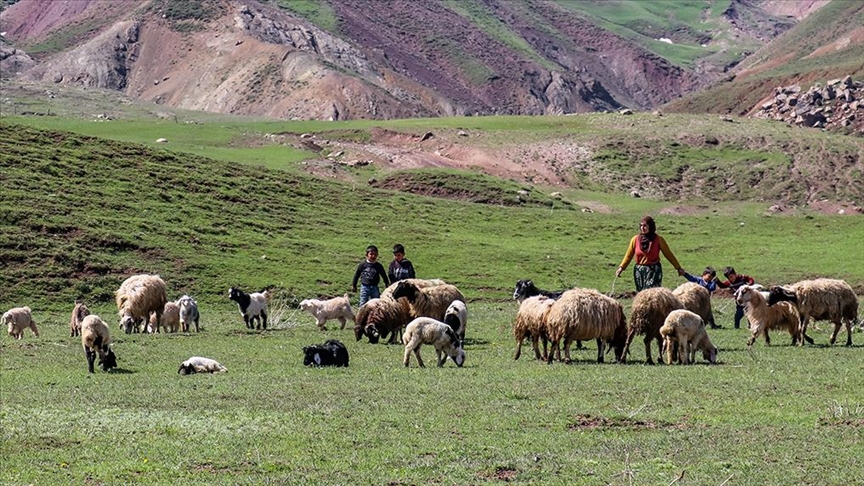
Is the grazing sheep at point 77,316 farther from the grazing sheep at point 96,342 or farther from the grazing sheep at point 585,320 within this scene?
the grazing sheep at point 585,320

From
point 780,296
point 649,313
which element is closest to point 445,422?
point 649,313

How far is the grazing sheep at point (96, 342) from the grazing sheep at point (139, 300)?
7.38 meters

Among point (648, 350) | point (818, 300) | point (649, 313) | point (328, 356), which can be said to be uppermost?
point (818, 300)

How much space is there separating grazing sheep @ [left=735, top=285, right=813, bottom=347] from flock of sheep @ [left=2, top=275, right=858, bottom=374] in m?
0.02

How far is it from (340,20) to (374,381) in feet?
590

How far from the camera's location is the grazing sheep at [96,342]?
70.8 feet

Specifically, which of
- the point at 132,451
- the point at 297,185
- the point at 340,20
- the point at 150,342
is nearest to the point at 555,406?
the point at 132,451

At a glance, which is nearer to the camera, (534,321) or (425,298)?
(534,321)

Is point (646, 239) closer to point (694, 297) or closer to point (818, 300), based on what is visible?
point (694, 297)

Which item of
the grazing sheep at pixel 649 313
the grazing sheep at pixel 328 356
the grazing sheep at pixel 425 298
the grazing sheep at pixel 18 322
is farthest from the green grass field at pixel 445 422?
the grazing sheep at pixel 18 322

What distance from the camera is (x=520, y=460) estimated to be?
515 inches

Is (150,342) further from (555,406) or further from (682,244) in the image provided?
(682,244)

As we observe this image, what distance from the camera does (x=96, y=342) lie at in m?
21.8

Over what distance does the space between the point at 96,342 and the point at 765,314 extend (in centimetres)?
1384
